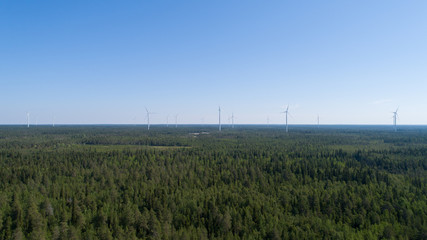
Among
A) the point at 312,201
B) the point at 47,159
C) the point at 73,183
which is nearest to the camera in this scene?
the point at 312,201

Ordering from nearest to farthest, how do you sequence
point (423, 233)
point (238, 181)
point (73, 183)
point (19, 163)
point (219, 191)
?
point (423, 233) < point (219, 191) < point (73, 183) < point (238, 181) < point (19, 163)

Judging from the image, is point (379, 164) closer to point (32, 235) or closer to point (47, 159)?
point (32, 235)

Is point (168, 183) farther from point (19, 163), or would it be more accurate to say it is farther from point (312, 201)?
point (19, 163)

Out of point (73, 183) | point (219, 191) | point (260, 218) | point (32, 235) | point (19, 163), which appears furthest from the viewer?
point (19, 163)

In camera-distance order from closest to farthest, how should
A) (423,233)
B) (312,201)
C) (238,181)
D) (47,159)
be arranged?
(423,233), (312,201), (238,181), (47,159)

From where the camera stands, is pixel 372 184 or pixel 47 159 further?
pixel 47 159

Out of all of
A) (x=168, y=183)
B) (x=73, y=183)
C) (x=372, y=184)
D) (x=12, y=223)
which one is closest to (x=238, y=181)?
(x=168, y=183)

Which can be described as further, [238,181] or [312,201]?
[238,181]

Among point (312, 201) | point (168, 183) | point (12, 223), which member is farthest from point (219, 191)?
point (12, 223)
